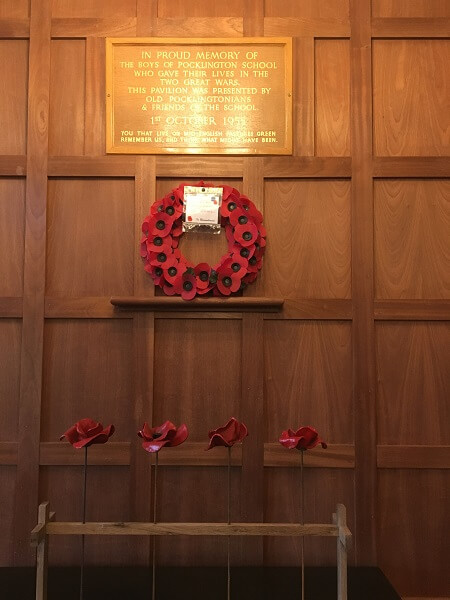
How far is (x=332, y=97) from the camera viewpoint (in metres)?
2.70

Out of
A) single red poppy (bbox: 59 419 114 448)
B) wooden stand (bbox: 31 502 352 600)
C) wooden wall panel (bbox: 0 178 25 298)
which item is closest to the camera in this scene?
wooden stand (bbox: 31 502 352 600)

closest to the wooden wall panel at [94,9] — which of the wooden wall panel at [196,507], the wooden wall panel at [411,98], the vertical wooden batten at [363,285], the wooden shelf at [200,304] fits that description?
the vertical wooden batten at [363,285]

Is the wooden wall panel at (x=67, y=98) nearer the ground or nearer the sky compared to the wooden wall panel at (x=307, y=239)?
nearer the sky

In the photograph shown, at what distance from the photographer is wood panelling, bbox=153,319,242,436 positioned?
103 inches

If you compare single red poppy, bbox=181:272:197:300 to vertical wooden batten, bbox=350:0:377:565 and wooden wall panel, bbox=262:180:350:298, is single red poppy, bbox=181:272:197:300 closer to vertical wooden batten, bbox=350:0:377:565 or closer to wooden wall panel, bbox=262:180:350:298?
wooden wall panel, bbox=262:180:350:298

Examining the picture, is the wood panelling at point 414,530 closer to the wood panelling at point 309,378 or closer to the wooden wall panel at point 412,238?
the wood panelling at point 309,378

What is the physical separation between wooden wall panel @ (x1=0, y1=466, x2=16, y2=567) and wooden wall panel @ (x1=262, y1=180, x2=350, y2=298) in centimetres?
121

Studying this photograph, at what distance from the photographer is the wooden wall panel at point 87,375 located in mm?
2607

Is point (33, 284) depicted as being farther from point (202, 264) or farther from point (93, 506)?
point (93, 506)

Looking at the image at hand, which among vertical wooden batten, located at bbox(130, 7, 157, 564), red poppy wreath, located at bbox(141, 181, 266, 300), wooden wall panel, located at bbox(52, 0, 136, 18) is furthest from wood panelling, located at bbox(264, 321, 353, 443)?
wooden wall panel, located at bbox(52, 0, 136, 18)

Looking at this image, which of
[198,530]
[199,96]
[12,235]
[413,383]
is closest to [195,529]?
[198,530]

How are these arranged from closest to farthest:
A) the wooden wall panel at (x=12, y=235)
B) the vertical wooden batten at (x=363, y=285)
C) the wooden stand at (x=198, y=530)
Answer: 1. the wooden stand at (x=198, y=530)
2. the vertical wooden batten at (x=363, y=285)
3. the wooden wall panel at (x=12, y=235)

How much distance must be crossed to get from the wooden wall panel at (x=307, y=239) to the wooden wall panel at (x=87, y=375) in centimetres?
63

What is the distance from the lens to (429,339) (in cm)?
264
